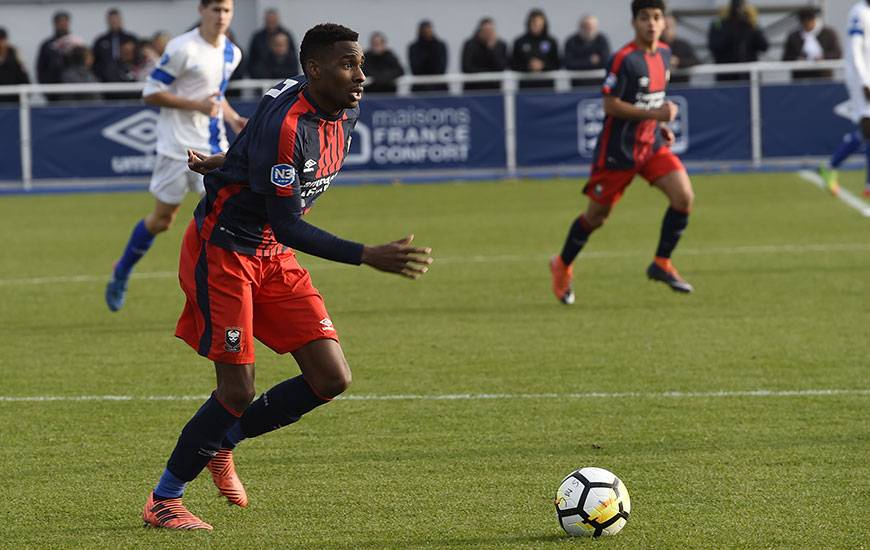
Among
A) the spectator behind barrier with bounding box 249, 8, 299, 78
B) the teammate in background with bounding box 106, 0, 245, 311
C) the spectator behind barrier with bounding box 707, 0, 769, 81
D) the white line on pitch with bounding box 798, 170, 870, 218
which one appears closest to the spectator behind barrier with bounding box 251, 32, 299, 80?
the spectator behind barrier with bounding box 249, 8, 299, 78

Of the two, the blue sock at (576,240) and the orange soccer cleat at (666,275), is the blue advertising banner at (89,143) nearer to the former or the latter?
the blue sock at (576,240)

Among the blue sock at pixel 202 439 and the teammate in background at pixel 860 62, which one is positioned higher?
the teammate in background at pixel 860 62

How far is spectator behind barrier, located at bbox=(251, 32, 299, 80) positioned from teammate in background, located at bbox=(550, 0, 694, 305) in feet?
39.9

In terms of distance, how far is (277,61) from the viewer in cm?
2256

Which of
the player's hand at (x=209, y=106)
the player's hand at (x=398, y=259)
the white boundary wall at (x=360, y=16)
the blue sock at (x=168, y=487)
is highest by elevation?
the white boundary wall at (x=360, y=16)

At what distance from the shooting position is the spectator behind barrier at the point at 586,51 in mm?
22562

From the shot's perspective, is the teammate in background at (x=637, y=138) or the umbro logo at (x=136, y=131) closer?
the teammate in background at (x=637, y=138)

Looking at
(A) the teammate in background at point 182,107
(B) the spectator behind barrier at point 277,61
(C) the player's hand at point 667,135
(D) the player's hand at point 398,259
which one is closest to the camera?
(D) the player's hand at point 398,259

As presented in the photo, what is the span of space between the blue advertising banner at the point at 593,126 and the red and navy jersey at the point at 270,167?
16.2m

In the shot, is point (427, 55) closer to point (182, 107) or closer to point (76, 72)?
point (76, 72)

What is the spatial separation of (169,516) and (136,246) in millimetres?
5438

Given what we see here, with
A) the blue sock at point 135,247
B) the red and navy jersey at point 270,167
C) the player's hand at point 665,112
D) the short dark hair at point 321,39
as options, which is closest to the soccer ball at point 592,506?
the red and navy jersey at point 270,167

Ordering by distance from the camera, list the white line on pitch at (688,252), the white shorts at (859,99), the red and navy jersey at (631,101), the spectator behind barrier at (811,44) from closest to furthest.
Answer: the red and navy jersey at (631,101) < the white line on pitch at (688,252) < the white shorts at (859,99) < the spectator behind barrier at (811,44)

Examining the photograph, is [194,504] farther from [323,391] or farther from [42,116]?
[42,116]
